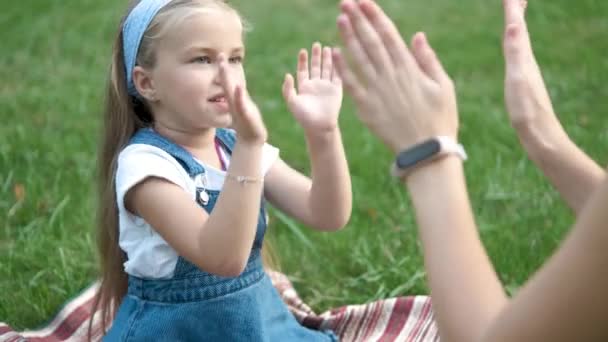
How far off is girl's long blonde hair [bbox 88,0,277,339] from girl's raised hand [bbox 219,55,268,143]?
16.2 inches

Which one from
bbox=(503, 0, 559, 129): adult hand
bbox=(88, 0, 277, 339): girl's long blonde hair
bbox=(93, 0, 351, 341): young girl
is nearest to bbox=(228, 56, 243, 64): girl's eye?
bbox=(93, 0, 351, 341): young girl

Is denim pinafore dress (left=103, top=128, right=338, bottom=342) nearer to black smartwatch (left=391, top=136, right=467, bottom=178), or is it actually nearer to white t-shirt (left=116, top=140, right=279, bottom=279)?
white t-shirt (left=116, top=140, right=279, bottom=279)

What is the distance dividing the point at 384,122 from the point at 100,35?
531 centimetres

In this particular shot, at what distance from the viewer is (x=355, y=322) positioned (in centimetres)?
317

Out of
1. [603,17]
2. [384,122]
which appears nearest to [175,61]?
[384,122]

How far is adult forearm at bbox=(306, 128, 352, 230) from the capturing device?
7.95 feet

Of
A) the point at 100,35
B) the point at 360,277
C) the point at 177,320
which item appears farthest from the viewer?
the point at 100,35

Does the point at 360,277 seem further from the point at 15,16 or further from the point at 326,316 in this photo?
the point at 15,16

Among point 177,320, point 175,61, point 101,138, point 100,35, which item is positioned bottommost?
point 100,35

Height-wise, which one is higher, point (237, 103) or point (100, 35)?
point (237, 103)

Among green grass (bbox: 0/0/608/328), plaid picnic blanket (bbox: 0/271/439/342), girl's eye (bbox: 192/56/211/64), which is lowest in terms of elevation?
green grass (bbox: 0/0/608/328)

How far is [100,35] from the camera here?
6750mm

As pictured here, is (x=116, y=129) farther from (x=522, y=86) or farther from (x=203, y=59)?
(x=522, y=86)

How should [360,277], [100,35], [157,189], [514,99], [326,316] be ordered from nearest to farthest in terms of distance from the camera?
1. [514,99]
2. [157,189]
3. [326,316]
4. [360,277]
5. [100,35]
